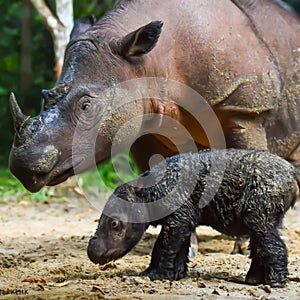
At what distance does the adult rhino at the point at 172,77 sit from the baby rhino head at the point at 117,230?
52 centimetres

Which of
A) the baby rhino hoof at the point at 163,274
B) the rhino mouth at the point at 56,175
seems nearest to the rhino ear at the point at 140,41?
the rhino mouth at the point at 56,175

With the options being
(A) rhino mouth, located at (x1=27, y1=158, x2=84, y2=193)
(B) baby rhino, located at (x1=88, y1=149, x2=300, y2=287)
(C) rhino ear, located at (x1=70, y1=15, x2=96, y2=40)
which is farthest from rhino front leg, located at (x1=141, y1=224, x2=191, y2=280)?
(C) rhino ear, located at (x1=70, y1=15, x2=96, y2=40)

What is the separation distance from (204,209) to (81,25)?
1.90 m

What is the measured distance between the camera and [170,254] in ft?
13.6

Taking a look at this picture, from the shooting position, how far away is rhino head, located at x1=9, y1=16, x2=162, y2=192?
4.44 metres

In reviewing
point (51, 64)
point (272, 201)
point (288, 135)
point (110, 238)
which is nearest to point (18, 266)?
point (110, 238)

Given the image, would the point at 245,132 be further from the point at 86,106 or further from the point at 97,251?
the point at 97,251

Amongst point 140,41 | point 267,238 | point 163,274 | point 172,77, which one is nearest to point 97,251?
point 163,274

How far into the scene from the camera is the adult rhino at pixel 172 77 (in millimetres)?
4551

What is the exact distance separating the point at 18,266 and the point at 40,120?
103 centimetres

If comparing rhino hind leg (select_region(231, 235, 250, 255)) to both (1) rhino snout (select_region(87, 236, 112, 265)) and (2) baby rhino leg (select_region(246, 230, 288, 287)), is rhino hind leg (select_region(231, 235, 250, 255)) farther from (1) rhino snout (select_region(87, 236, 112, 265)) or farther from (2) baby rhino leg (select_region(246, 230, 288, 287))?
(1) rhino snout (select_region(87, 236, 112, 265))

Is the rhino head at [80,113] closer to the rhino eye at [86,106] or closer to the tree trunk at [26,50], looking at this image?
the rhino eye at [86,106]

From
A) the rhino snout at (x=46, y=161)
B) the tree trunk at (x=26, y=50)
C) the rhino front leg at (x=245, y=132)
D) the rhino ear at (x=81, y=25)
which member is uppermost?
the rhino ear at (x=81, y=25)

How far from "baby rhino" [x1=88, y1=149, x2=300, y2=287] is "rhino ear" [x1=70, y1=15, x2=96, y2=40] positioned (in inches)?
57.0
